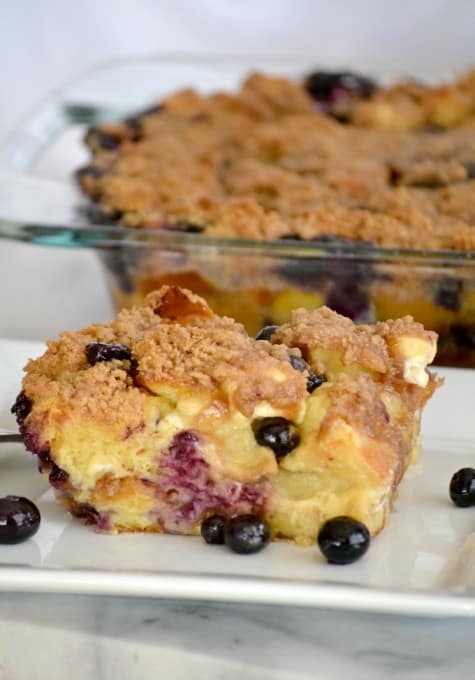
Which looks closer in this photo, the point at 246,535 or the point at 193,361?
the point at 246,535

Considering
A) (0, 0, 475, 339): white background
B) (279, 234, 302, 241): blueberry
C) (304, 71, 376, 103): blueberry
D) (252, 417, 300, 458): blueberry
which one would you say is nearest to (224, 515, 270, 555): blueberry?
(252, 417, 300, 458): blueberry

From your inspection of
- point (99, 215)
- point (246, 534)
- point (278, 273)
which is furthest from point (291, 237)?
point (246, 534)

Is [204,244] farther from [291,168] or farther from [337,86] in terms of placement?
[337,86]

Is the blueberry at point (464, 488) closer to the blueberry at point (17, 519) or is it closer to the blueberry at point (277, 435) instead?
the blueberry at point (277, 435)

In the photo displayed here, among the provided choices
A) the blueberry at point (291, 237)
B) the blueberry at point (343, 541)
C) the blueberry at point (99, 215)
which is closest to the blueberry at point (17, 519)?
the blueberry at point (343, 541)

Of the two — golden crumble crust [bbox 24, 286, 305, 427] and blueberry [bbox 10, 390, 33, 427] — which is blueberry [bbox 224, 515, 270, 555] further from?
blueberry [bbox 10, 390, 33, 427]

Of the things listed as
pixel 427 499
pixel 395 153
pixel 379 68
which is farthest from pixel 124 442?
pixel 379 68

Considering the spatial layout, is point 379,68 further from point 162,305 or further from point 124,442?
point 124,442
